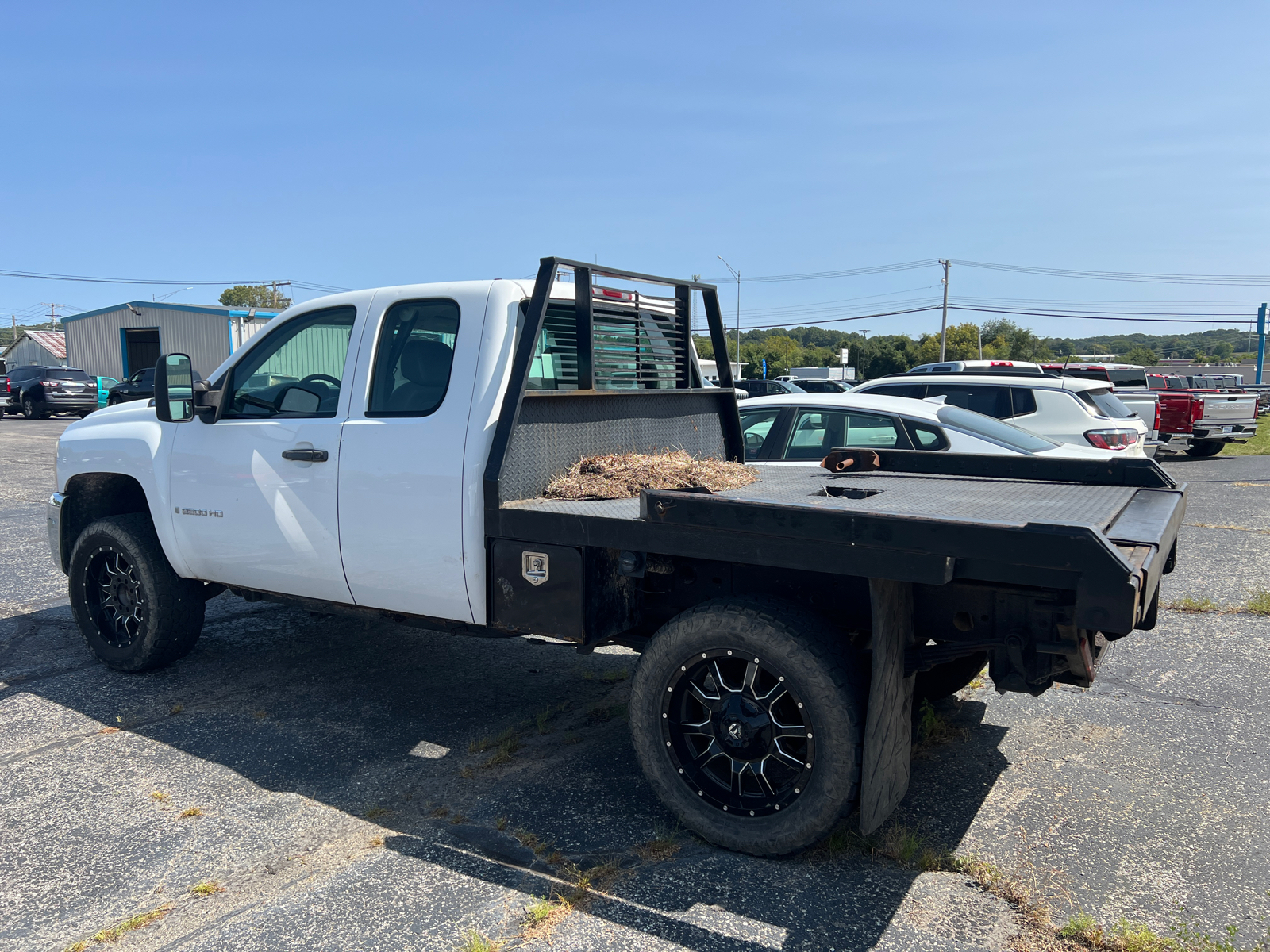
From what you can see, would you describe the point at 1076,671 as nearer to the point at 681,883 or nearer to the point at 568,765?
the point at 681,883

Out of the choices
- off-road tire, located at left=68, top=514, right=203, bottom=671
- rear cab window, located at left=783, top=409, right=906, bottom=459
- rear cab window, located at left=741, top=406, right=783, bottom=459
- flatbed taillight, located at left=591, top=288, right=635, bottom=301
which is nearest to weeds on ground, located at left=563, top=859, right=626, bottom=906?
flatbed taillight, located at left=591, top=288, right=635, bottom=301

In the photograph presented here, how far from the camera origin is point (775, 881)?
3.35 metres

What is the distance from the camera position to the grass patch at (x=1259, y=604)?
682 centimetres

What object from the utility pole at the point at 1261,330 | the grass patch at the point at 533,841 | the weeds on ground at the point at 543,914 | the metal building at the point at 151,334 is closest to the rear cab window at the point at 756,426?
the grass patch at the point at 533,841

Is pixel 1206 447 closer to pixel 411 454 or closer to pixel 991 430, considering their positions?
pixel 991 430

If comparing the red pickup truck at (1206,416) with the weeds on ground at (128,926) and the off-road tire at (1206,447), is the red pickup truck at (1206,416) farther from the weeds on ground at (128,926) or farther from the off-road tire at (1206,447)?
the weeds on ground at (128,926)

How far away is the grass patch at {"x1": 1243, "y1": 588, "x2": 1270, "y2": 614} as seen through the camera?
682 cm

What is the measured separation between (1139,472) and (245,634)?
559cm

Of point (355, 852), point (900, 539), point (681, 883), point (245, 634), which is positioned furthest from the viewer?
point (245, 634)

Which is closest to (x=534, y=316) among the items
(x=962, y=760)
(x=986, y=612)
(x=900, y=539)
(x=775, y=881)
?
(x=900, y=539)

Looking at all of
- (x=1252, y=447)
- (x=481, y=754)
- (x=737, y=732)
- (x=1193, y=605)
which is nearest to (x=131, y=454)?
(x=481, y=754)

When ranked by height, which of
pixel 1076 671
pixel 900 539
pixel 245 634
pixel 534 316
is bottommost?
pixel 245 634

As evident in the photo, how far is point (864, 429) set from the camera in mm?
7496

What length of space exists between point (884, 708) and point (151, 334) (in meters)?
47.8
